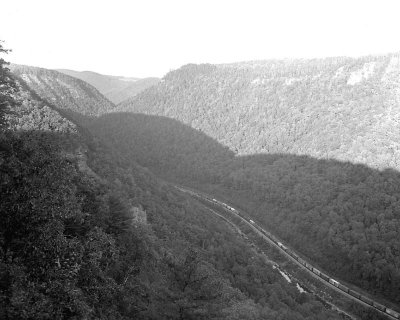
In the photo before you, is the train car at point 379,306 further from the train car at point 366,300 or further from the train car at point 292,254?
the train car at point 292,254

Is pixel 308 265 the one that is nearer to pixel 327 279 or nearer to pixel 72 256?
pixel 327 279

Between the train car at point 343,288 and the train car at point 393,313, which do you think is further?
the train car at point 343,288

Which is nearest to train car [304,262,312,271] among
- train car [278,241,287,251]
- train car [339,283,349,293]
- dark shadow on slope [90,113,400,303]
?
dark shadow on slope [90,113,400,303]

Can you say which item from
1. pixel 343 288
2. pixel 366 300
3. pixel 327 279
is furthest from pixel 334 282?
pixel 366 300

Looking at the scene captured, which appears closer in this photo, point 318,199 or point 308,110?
point 318,199

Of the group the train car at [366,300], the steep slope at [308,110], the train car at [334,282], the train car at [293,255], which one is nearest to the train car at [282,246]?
the train car at [293,255]

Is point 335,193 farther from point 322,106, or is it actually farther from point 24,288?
point 24,288

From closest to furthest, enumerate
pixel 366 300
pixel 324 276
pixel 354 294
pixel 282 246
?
pixel 366 300 < pixel 354 294 < pixel 324 276 < pixel 282 246
